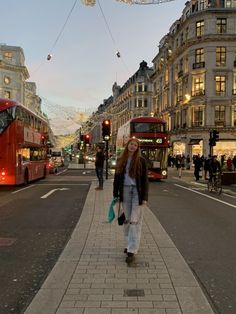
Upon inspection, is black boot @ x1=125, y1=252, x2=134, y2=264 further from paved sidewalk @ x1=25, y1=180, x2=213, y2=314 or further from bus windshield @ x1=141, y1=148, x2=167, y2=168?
bus windshield @ x1=141, y1=148, x2=167, y2=168

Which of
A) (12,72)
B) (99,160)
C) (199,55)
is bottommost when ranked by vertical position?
(99,160)

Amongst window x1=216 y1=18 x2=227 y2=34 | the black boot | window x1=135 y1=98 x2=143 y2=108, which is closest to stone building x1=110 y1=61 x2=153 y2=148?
window x1=135 y1=98 x2=143 y2=108

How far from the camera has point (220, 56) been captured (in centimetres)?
5706

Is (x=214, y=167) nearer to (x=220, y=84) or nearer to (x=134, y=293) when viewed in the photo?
(x=134, y=293)

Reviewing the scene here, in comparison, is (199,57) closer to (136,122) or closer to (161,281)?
(136,122)

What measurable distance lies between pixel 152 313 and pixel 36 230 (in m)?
5.55

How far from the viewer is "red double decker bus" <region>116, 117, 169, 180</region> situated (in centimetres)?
2720

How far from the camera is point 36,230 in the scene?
31.4ft

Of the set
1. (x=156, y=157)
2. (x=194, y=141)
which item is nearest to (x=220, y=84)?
(x=194, y=141)

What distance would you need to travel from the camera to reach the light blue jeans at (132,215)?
255 inches

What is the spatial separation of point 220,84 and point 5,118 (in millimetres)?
42269

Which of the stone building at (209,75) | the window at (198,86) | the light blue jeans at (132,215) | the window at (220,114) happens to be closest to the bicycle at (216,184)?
the light blue jeans at (132,215)

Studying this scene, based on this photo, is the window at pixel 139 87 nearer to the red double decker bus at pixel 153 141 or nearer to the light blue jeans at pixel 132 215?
the red double decker bus at pixel 153 141

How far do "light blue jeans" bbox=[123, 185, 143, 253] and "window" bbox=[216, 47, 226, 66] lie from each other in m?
53.3
